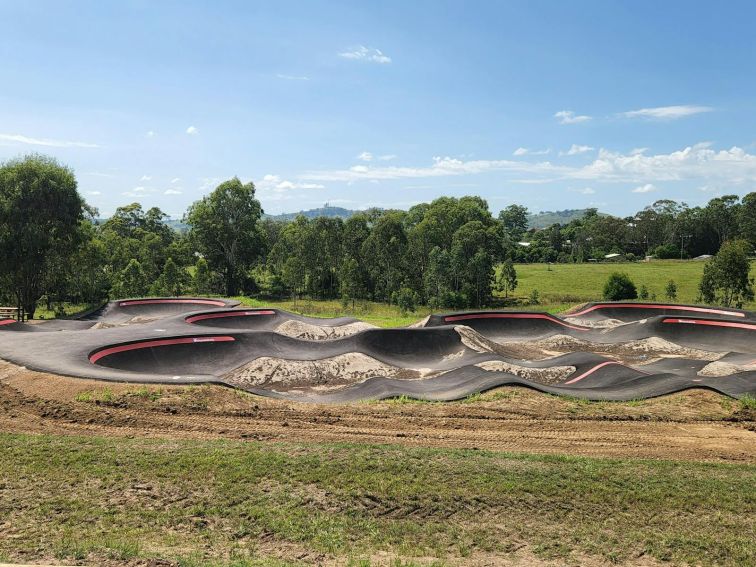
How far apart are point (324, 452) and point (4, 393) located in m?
10.7

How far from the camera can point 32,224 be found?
1387 inches

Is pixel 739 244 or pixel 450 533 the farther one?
pixel 739 244

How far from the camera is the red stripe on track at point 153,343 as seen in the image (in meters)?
19.9

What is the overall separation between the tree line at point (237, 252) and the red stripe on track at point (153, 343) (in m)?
20.2

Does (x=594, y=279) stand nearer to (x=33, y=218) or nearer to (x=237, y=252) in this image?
(x=237, y=252)

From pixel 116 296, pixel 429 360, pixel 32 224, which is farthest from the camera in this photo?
pixel 116 296


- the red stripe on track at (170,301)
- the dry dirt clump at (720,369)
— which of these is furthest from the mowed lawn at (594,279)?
the red stripe on track at (170,301)

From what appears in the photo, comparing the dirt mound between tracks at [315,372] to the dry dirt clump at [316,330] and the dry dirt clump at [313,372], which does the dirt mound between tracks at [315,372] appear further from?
the dry dirt clump at [316,330]

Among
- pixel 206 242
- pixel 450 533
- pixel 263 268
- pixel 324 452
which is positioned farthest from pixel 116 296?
pixel 450 533

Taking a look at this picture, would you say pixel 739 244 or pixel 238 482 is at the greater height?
pixel 739 244

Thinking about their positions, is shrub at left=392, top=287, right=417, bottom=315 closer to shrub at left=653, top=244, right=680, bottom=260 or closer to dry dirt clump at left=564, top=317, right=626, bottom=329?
dry dirt clump at left=564, top=317, right=626, bottom=329

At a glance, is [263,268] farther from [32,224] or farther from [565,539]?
[565,539]

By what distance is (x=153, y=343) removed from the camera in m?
22.0

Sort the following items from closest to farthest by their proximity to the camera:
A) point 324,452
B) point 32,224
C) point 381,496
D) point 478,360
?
point 381,496, point 324,452, point 478,360, point 32,224
